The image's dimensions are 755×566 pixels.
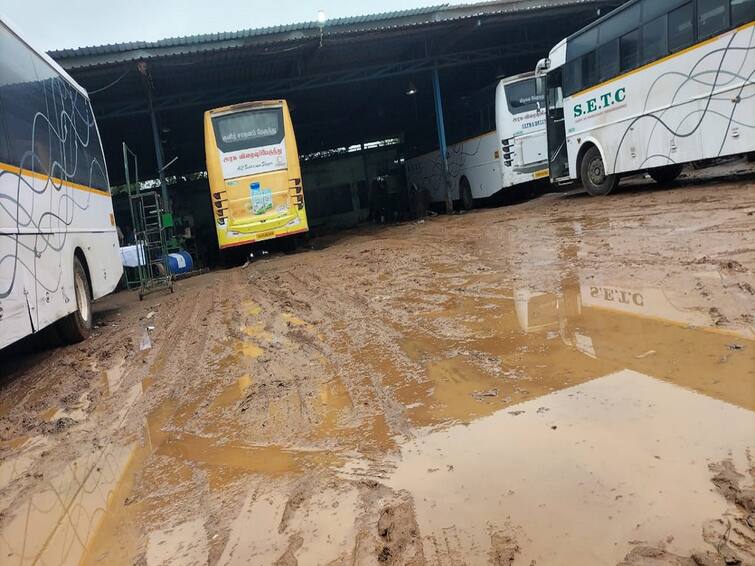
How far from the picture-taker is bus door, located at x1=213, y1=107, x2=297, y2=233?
11773 mm

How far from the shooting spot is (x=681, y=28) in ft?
28.2

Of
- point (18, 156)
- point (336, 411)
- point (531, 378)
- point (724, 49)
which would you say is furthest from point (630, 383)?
point (724, 49)

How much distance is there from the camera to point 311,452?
2559mm

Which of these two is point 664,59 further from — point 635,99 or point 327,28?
point 327,28

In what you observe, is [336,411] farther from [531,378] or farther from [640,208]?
[640,208]

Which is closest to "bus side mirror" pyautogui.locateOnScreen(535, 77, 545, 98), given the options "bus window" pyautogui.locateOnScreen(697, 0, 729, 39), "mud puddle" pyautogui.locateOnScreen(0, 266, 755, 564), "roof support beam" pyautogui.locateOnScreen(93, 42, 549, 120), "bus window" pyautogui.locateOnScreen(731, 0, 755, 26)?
"roof support beam" pyautogui.locateOnScreen(93, 42, 549, 120)

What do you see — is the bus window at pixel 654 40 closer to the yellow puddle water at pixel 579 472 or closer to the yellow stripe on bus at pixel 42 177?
the yellow puddle water at pixel 579 472

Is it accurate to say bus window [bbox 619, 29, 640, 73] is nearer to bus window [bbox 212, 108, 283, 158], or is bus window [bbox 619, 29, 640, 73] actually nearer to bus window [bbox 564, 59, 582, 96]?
bus window [bbox 564, 59, 582, 96]

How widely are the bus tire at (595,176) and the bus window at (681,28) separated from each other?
8.88 ft

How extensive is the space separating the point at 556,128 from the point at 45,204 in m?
11.1

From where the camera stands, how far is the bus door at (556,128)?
41.1ft

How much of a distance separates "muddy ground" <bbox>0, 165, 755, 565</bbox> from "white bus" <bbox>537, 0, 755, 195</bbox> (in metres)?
3.86

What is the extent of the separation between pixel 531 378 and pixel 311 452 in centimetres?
127

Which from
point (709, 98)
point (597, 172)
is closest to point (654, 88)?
point (709, 98)
